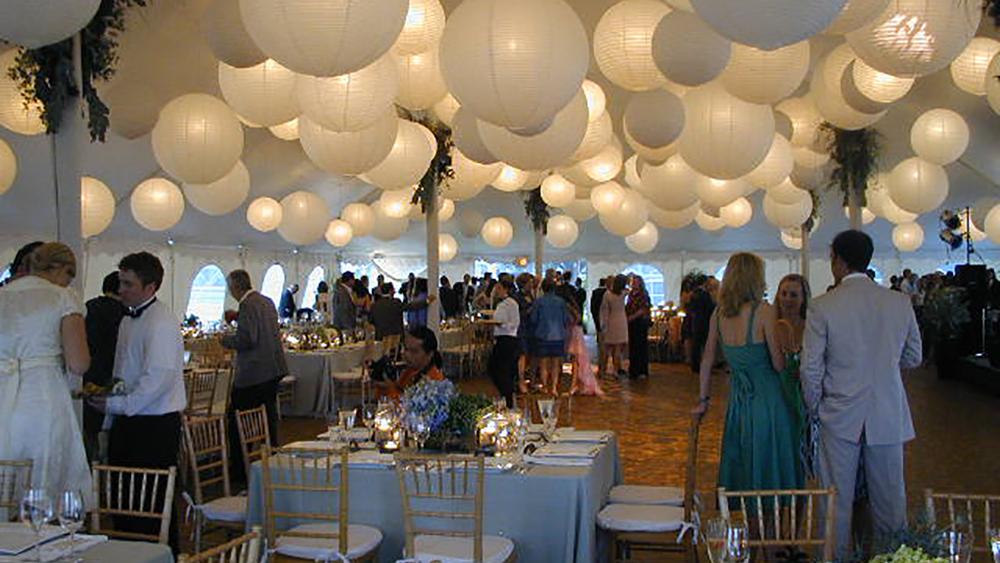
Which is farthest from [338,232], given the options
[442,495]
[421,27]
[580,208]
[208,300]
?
[442,495]

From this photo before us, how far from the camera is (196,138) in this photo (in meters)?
5.42

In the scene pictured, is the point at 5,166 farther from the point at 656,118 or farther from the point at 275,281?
the point at 275,281

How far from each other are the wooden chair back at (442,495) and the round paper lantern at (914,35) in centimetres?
236

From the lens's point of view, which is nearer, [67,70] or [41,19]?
[41,19]

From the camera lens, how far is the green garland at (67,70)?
193 inches

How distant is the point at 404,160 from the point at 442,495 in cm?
299

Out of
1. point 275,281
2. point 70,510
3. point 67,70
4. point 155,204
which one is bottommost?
point 70,510

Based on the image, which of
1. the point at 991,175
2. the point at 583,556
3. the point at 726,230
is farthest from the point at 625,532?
the point at 726,230

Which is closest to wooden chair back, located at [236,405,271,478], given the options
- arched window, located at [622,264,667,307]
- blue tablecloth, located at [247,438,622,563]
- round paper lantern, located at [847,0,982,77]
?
blue tablecloth, located at [247,438,622,563]

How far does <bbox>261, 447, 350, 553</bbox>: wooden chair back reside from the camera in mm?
3596

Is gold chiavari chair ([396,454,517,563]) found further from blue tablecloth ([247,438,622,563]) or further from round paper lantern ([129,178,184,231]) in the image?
round paper lantern ([129,178,184,231])

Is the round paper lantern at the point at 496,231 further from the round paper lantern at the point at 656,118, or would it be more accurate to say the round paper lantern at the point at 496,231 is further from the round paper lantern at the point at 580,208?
the round paper lantern at the point at 656,118

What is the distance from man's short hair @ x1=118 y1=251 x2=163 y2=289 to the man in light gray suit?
284 cm

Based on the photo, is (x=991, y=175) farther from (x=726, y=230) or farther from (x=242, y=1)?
(x=242, y=1)
